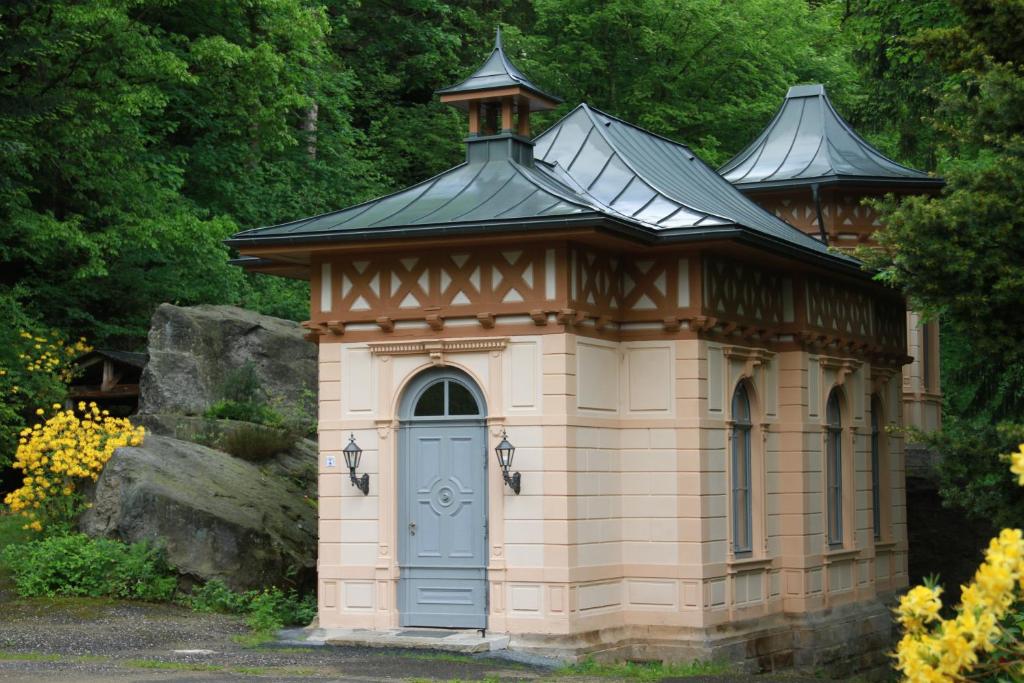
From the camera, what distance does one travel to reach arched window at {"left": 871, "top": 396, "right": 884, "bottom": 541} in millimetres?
21781

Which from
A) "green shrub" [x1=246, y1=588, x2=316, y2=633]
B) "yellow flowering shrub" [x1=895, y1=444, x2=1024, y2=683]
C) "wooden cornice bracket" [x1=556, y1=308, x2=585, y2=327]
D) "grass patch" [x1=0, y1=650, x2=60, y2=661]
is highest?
"wooden cornice bracket" [x1=556, y1=308, x2=585, y2=327]

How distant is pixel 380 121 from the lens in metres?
39.5

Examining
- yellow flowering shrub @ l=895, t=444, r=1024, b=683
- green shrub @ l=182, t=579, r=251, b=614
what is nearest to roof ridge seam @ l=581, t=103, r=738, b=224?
green shrub @ l=182, t=579, r=251, b=614

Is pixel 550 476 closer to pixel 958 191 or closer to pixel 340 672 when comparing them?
pixel 340 672

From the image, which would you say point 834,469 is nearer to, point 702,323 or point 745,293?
point 745,293

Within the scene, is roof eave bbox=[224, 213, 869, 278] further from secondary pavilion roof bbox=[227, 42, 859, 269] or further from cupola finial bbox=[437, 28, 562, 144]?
cupola finial bbox=[437, 28, 562, 144]

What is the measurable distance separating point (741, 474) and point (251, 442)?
729 cm

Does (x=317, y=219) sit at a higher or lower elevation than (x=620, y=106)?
lower

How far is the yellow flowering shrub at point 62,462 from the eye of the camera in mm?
19375

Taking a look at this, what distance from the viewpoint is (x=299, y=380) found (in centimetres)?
2520

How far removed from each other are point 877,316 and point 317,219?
29.3 feet

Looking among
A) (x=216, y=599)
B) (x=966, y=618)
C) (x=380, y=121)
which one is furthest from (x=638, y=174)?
(x=380, y=121)

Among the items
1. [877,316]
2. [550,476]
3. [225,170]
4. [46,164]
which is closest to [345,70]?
[225,170]

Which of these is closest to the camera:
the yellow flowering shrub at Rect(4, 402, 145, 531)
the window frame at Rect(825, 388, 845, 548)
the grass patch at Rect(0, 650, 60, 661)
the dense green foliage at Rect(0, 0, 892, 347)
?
the grass patch at Rect(0, 650, 60, 661)
